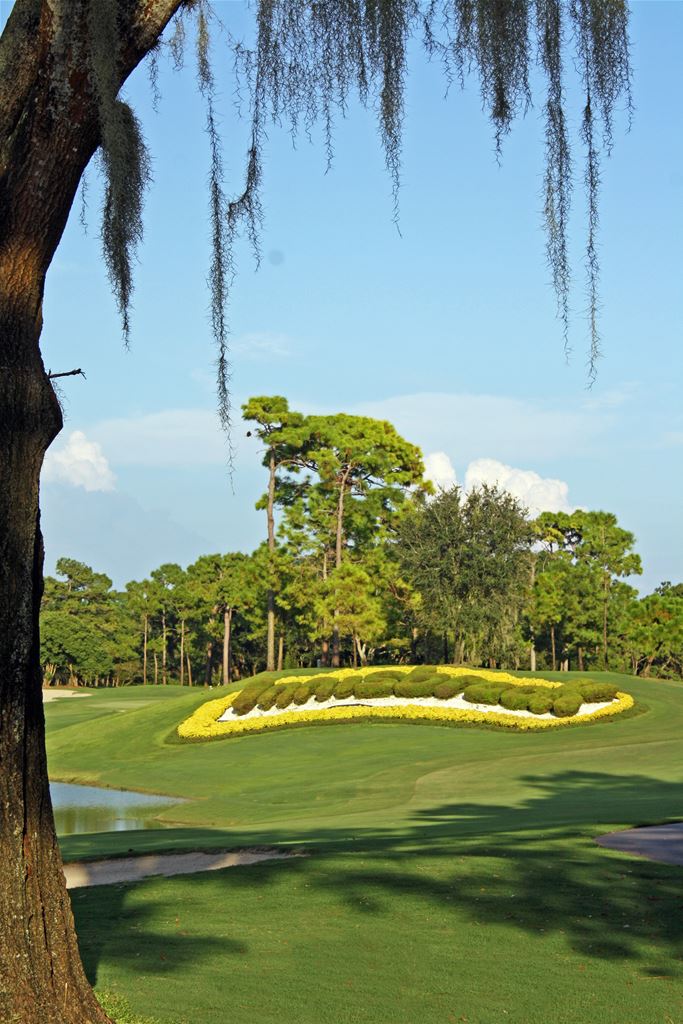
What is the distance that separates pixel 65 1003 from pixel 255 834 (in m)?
10.7

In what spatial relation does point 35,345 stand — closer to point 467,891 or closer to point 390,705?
point 467,891

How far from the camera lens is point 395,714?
31.9 metres

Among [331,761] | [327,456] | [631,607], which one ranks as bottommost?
[331,761]

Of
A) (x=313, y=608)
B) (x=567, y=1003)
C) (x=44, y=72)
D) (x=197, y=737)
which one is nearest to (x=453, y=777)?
(x=197, y=737)

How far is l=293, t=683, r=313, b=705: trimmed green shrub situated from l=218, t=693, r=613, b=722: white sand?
0.50 feet

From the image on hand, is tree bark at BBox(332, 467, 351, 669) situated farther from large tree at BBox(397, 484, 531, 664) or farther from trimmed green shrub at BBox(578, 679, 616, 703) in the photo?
trimmed green shrub at BBox(578, 679, 616, 703)

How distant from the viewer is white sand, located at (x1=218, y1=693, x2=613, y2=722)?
3100 cm

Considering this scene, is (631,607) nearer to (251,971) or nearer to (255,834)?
(255,834)

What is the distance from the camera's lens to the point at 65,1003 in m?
5.48

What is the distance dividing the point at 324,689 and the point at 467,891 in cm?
2401

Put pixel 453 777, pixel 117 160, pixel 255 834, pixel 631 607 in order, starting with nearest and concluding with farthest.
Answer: pixel 117 160
pixel 255 834
pixel 453 777
pixel 631 607

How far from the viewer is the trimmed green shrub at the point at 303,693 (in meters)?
34.2

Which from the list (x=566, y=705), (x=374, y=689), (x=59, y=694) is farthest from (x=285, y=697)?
(x=59, y=694)

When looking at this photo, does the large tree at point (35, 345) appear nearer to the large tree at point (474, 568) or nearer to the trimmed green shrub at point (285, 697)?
the trimmed green shrub at point (285, 697)
